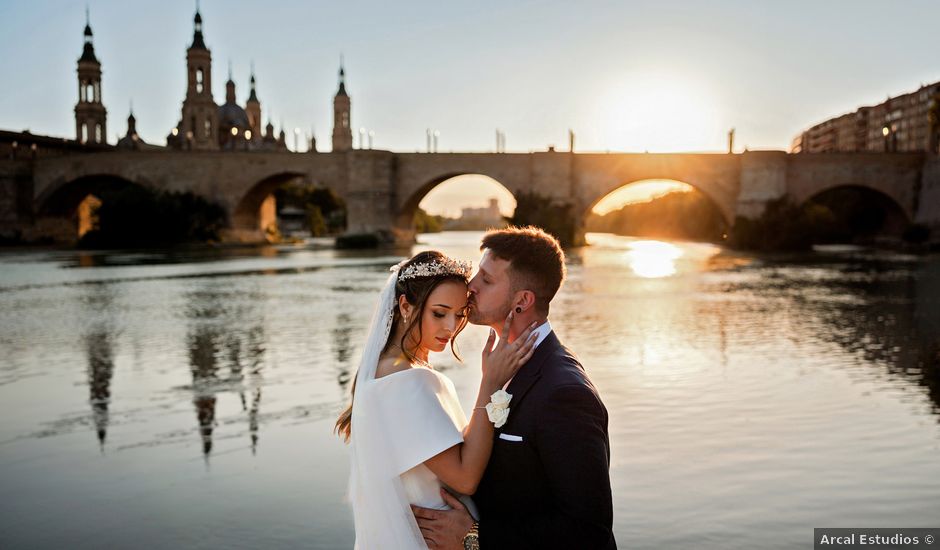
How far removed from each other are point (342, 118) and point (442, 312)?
80.8 meters

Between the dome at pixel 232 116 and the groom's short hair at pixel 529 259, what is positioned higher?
the dome at pixel 232 116

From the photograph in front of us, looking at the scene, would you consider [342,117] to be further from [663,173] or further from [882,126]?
[882,126]

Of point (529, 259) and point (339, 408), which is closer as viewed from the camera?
point (529, 259)

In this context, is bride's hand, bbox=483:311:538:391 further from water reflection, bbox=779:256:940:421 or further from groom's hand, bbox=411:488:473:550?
water reflection, bbox=779:256:940:421

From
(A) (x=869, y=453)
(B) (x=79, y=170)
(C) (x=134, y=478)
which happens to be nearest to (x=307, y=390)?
(C) (x=134, y=478)

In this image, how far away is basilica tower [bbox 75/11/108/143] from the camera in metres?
76.3

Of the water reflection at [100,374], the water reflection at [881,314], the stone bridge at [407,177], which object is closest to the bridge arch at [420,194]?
the stone bridge at [407,177]

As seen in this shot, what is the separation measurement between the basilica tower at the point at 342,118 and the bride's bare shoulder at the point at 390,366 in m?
78.7

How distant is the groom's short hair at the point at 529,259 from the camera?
7.34 ft

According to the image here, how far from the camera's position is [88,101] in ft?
252

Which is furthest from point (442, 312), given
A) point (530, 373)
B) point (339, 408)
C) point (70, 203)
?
point (70, 203)

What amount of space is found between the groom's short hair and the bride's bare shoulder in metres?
0.34

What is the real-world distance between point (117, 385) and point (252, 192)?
43.6m

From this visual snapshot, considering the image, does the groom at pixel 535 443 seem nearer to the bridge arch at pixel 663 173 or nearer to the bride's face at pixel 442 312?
the bride's face at pixel 442 312
